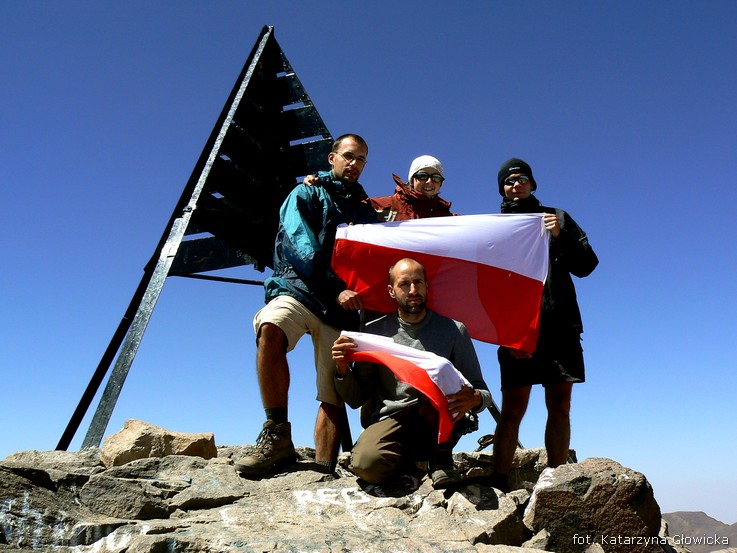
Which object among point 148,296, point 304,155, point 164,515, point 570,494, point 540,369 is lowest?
point 164,515

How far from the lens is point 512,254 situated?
15.4ft

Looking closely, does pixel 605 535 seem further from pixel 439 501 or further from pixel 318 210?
pixel 318 210

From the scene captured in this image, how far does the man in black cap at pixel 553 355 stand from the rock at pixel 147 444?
224cm

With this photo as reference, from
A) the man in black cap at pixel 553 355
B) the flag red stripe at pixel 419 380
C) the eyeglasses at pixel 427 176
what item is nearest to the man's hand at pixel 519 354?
the man in black cap at pixel 553 355

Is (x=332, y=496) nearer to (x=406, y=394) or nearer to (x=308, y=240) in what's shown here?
(x=406, y=394)

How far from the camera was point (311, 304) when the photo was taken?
409cm

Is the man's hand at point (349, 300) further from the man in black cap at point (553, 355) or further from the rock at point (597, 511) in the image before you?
the rock at point (597, 511)

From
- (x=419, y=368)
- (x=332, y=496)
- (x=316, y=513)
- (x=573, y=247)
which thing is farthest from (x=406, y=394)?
(x=573, y=247)

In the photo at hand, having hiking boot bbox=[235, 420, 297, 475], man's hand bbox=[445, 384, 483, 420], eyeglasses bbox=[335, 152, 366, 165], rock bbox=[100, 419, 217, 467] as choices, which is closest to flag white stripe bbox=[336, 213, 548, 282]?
eyeglasses bbox=[335, 152, 366, 165]

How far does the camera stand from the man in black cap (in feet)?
14.3

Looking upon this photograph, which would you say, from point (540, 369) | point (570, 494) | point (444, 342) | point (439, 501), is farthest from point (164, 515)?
point (540, 369)

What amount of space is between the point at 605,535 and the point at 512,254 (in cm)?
215

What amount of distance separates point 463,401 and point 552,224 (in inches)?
68.8

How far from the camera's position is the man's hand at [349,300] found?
407cm
